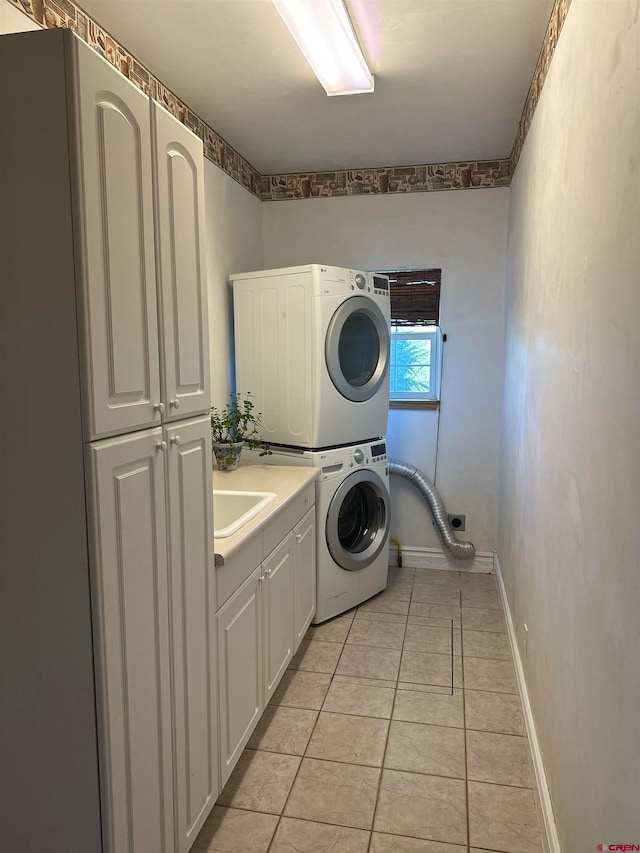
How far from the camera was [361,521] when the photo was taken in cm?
345

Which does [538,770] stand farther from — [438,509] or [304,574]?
[438,509]

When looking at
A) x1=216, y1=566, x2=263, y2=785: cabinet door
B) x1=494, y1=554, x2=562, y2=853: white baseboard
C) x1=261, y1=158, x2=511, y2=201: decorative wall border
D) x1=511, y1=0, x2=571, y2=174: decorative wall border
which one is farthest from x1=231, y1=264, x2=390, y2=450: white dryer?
x1=494, y1=554, x2=562, y2=853: white baseboard

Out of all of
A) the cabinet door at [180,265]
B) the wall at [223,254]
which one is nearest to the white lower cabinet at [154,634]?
the cabinet door at [180,265]

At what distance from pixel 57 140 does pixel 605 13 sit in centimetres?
113

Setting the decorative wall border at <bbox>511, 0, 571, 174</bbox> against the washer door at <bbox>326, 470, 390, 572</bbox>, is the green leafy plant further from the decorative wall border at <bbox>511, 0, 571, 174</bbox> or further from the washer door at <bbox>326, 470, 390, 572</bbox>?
the decorative wall border at <bbox>511, 0, 571, 174</bbox>

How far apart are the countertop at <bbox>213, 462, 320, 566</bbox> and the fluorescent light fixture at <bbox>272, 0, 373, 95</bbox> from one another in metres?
1.64

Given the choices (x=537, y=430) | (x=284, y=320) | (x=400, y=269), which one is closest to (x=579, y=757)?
(x=537, y=430)

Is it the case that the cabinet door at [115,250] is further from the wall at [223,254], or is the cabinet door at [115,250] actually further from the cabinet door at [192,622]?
the wall at [223,254]

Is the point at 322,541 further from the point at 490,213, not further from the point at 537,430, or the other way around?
the point at 490,213

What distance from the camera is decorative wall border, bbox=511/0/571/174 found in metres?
1.84

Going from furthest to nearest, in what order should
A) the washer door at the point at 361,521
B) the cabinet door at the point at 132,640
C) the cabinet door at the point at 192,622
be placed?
the washer door at the point at 361,521
the cabinet door at the point at 192,622
the cabinet door at the point at 132,640

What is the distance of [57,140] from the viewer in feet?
3.53

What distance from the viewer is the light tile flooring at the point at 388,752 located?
179 centimetres

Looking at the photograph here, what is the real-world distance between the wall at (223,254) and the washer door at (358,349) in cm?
63
